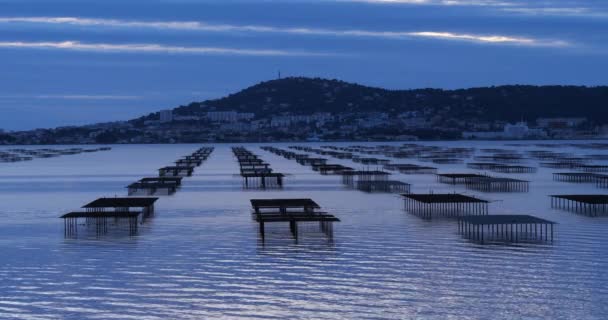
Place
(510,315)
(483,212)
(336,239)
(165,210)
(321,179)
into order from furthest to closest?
(321,179) < (165,210) < (483,212) < (336,239) < (510,315)

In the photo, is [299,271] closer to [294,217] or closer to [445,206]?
[294,217]

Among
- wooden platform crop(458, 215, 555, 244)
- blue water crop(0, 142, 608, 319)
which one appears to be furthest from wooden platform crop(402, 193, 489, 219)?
wooden platform crop(458, 215, 555, 244)

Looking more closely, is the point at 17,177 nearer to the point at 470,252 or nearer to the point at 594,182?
the point at 594,182

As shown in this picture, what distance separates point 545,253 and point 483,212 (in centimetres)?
1110

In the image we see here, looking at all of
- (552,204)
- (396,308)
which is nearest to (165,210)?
(552,204)

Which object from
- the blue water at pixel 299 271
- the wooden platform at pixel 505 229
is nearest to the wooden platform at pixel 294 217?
the blue water at pixel 299 271

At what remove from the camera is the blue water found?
736 inches

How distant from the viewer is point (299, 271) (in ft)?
75.0

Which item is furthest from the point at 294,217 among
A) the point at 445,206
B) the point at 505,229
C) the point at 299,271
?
the point at 445,206

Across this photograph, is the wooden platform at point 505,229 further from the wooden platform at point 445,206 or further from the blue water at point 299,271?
the wooden platform at point 445,206

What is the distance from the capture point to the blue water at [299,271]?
1870 cm

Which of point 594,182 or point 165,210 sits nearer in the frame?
point 165,210

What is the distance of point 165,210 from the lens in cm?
4034

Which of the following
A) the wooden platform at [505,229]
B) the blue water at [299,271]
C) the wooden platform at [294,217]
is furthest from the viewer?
the wooden platform at [294,217]
